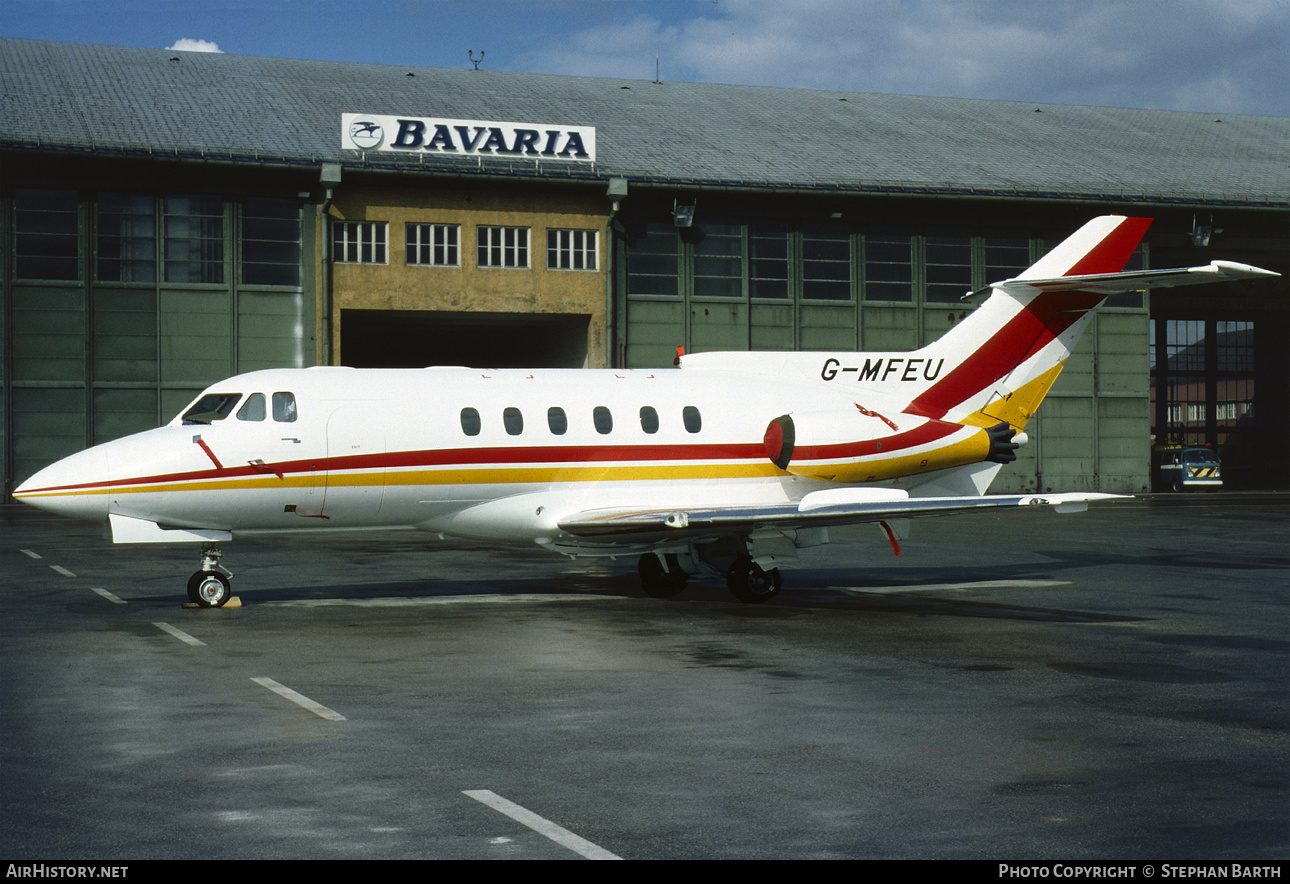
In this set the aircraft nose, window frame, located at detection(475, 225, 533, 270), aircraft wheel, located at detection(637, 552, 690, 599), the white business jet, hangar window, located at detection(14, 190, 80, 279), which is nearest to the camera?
the aircraft nose

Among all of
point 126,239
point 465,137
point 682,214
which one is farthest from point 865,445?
point 126,239

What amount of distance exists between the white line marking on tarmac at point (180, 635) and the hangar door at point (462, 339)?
30969 millimetres

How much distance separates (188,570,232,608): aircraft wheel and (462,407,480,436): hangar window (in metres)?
3.81

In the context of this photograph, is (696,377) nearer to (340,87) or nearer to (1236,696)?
(1236,696)

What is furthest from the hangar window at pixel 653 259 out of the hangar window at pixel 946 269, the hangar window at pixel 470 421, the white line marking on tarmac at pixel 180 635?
the white line marking on tarmac at pixel 180 635

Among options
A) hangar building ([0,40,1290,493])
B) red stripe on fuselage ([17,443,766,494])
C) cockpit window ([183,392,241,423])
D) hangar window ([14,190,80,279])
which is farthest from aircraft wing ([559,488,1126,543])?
hangar window ([14,190,80,279])

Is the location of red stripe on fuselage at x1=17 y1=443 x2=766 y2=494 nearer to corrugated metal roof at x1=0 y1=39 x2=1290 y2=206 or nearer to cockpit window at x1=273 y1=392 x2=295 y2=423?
cockpit window at x1=273 y1=392 x2=295 y2=423

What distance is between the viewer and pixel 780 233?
167 feet

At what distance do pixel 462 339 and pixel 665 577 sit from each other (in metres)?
36.9

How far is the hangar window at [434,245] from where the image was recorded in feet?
153

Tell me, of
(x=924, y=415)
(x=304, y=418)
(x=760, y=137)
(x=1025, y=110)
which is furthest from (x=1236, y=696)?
(x=1025, y=110)

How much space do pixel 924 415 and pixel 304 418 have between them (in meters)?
9.80

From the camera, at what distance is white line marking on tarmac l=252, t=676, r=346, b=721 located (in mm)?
11156

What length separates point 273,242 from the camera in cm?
4609
